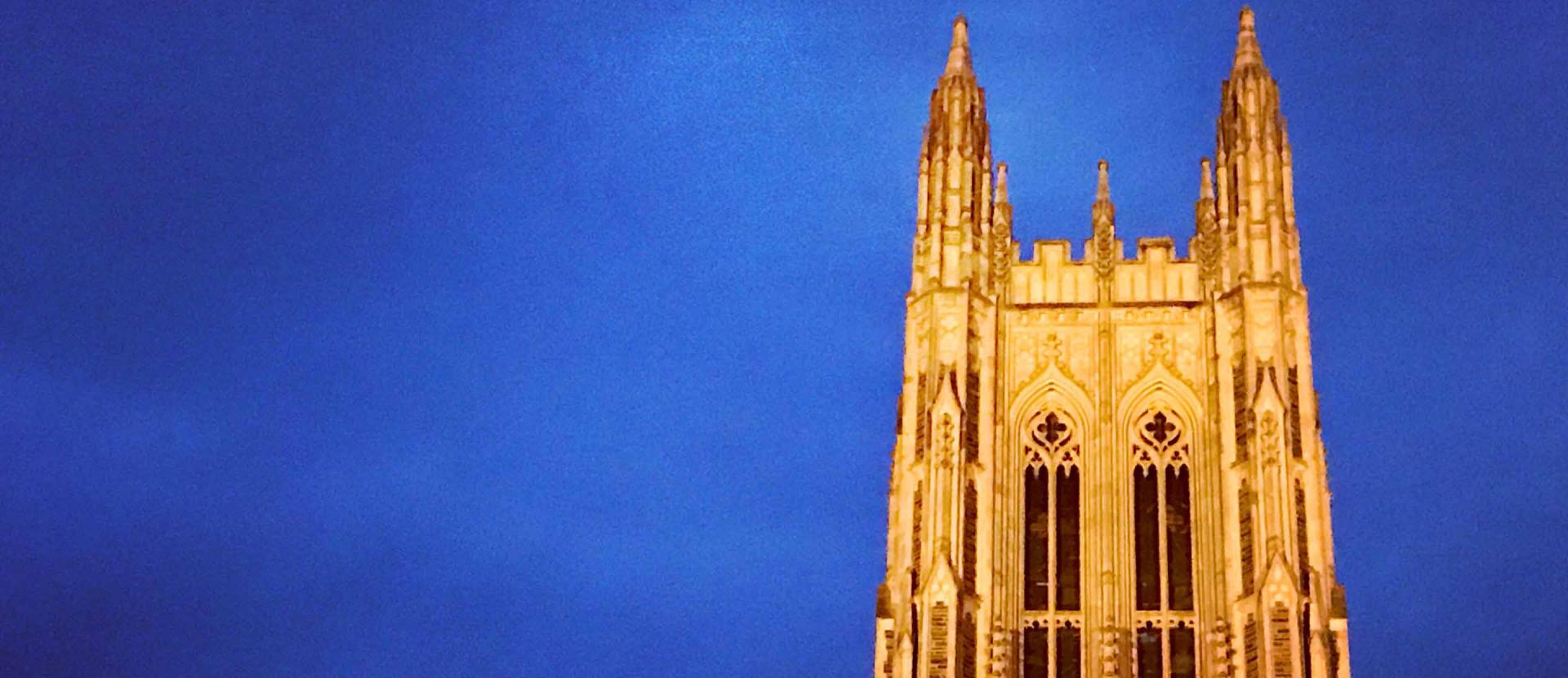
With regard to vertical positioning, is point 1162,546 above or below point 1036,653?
above

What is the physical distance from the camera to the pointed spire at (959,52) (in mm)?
47812

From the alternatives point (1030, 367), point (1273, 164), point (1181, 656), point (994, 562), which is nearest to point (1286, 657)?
point (1181, 656)

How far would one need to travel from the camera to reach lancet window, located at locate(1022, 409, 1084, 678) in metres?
41.5

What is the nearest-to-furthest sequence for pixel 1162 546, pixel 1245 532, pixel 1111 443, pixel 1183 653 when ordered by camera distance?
pixel 1245 532 < pixel 1183 653 < pixel 1162 546 < pixel 1111 443

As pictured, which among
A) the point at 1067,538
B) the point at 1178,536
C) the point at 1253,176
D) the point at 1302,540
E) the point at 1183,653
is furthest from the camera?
the point at 1253,176

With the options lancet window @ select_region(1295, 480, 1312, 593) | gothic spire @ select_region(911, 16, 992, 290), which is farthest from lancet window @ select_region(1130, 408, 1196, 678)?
gothic spire @ select_region(911, 16, 992, 290)

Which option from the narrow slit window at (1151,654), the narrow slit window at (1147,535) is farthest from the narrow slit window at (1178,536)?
the narrow slit window at (1151,654)

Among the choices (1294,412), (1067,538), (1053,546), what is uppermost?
(1294,412)

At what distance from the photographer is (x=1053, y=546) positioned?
42.5 meters

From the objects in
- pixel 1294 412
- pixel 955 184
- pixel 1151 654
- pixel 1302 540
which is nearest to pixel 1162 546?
pixel 1151 654

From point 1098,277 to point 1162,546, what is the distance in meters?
6.60

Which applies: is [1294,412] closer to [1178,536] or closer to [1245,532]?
[1245,532]

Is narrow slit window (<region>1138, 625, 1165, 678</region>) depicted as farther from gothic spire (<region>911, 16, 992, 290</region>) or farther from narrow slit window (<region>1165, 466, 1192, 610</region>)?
gothic spire (<region>911, 16, 992, 290</region>)

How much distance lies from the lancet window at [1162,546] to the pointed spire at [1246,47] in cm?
872
